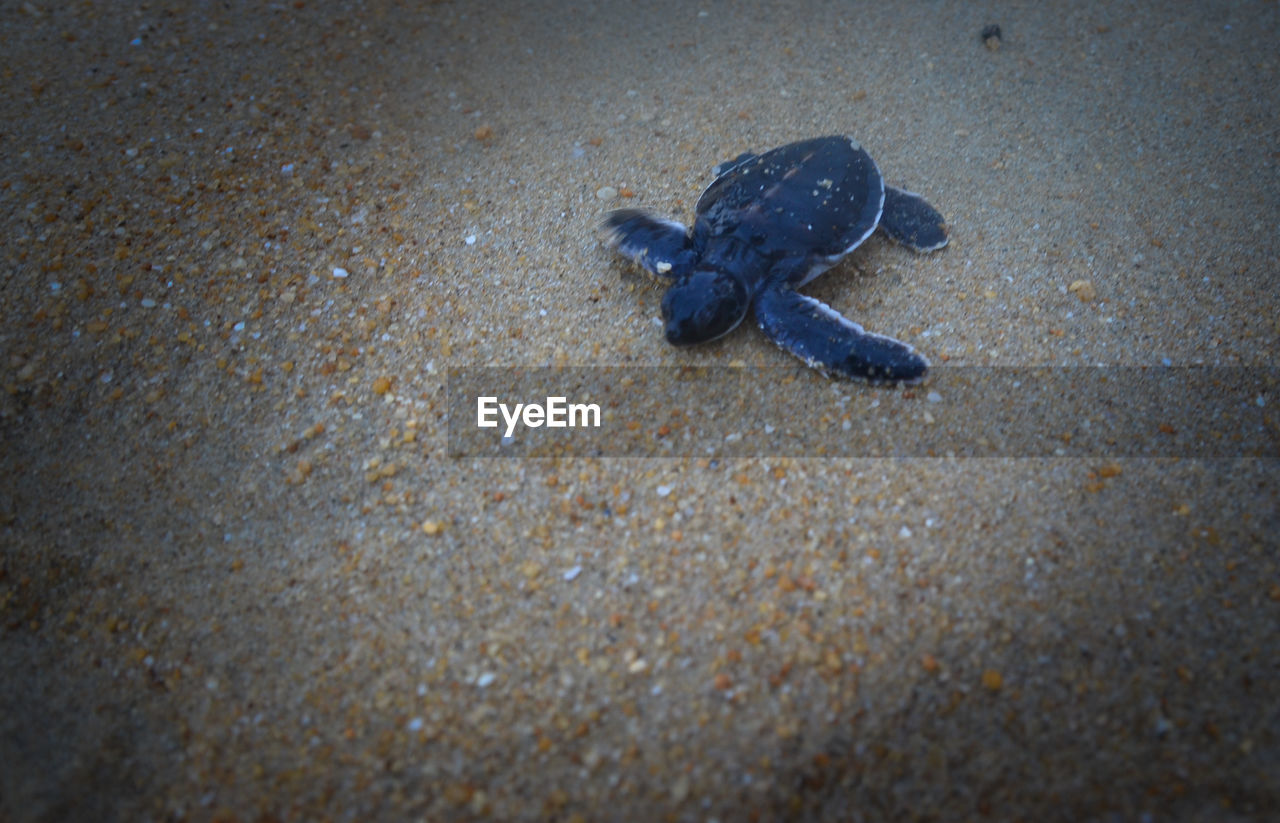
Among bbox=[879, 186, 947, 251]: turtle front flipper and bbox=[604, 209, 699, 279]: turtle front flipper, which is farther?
bbox=[879, 186, 947, 251]: turtle front flipper

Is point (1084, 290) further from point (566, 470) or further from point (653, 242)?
point (566, 470)

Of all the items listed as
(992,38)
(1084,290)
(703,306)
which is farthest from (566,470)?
(992,38)

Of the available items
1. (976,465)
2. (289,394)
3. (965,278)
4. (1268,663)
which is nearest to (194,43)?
(289,394)

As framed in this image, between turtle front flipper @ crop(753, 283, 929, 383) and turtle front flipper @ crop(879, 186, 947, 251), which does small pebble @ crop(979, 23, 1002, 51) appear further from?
turtle front flipper @ crop(753, 283, 929, 383)

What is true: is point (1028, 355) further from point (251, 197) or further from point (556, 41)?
point (251, 197)

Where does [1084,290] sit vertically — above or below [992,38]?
below

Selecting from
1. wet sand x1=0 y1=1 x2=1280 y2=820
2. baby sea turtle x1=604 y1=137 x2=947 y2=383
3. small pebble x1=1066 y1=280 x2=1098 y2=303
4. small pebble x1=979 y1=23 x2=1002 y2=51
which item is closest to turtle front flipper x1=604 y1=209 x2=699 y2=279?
baby sea turtle x1=604 y1=137 x2=947 y2=383

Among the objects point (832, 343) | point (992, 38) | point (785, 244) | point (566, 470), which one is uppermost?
point (992, 38)
